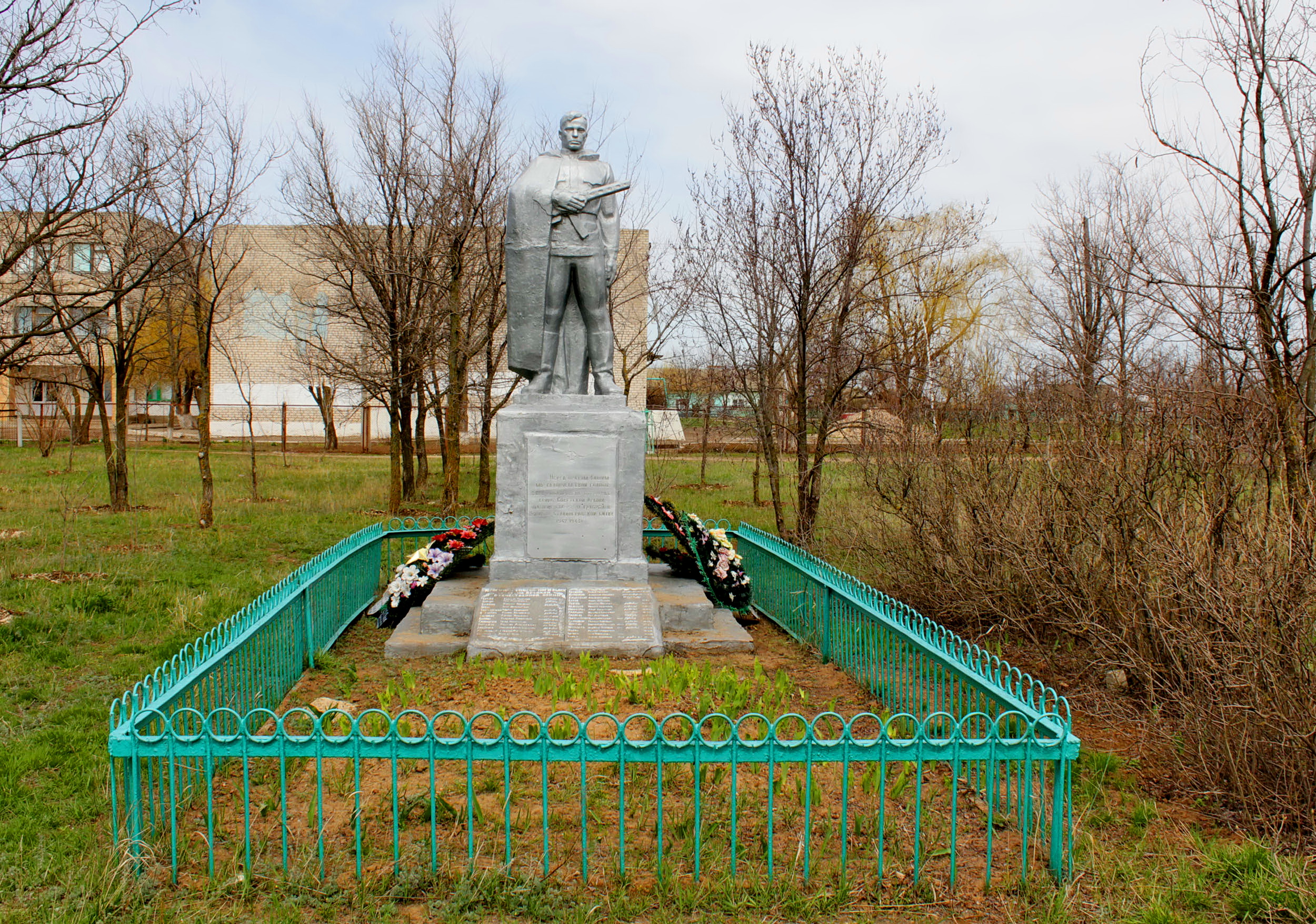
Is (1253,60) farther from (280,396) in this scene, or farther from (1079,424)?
(280,396)

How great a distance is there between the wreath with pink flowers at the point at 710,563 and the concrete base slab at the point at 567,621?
3.50 ft

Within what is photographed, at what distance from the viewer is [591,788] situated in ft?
13.4

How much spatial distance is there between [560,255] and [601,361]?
84cm

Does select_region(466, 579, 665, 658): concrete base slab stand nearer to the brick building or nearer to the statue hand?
the statue hand

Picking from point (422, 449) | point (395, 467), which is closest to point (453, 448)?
point (395, 467)

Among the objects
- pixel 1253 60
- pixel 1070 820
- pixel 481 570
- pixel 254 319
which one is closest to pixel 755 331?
pixel 481 570

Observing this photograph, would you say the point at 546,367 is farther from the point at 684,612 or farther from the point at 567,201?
the point at 684,612

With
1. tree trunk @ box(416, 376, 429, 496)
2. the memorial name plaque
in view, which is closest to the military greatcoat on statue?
the memorial name plaque

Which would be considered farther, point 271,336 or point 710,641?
point 271,336

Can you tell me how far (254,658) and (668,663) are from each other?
7.35ft

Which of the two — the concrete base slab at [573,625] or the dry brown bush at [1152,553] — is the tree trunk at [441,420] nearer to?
the concrete base slab at [573,625]

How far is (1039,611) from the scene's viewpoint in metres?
6.23

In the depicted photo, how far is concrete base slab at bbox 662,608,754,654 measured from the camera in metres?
6.45

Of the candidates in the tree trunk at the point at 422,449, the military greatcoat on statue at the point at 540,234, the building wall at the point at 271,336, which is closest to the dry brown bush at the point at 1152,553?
the military greatcoat on statue at the point at 540,234
